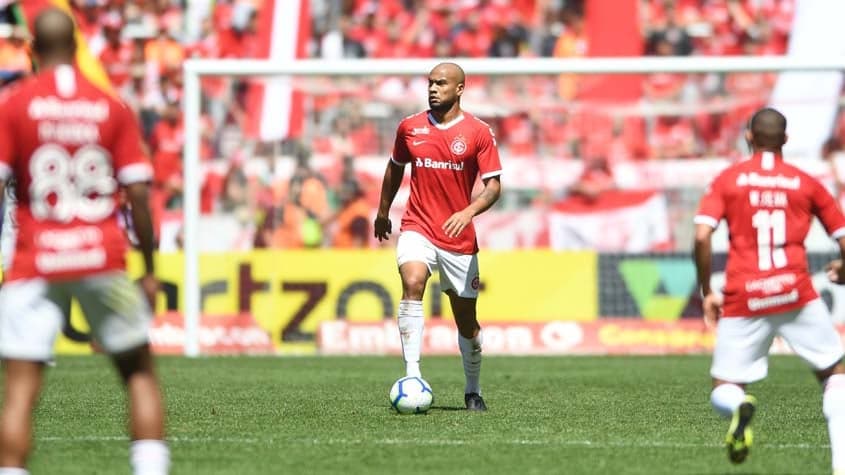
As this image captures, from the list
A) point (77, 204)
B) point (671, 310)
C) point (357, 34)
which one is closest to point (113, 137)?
point (77, 204)

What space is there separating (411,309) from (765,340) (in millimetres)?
3925

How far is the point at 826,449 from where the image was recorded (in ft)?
30.7

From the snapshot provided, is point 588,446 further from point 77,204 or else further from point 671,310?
point 671,310

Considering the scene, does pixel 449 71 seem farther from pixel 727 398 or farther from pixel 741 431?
pixel 741 431

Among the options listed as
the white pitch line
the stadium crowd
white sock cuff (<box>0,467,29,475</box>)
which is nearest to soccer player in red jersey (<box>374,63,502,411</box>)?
the white pitch line

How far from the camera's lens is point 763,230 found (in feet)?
26.7

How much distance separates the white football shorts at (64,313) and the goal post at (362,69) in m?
12.2

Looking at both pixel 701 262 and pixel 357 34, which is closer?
pixel 701 262

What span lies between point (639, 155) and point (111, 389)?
9.12 m

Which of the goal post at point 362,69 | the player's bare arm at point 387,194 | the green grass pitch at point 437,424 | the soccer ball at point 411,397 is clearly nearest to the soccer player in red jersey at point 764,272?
the green grass pitch at point 437,424

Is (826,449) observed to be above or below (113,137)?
below

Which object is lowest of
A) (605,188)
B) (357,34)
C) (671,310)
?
(671,310)

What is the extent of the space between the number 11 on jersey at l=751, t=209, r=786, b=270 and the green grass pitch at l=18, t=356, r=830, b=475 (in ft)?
3.64

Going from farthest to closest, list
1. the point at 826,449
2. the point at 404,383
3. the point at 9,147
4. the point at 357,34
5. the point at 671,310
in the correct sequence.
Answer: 1. the point at 357,34
2. the point at 671,310
3. the point at 404,383
4. the point at 826,449
5. the point at 9,147
